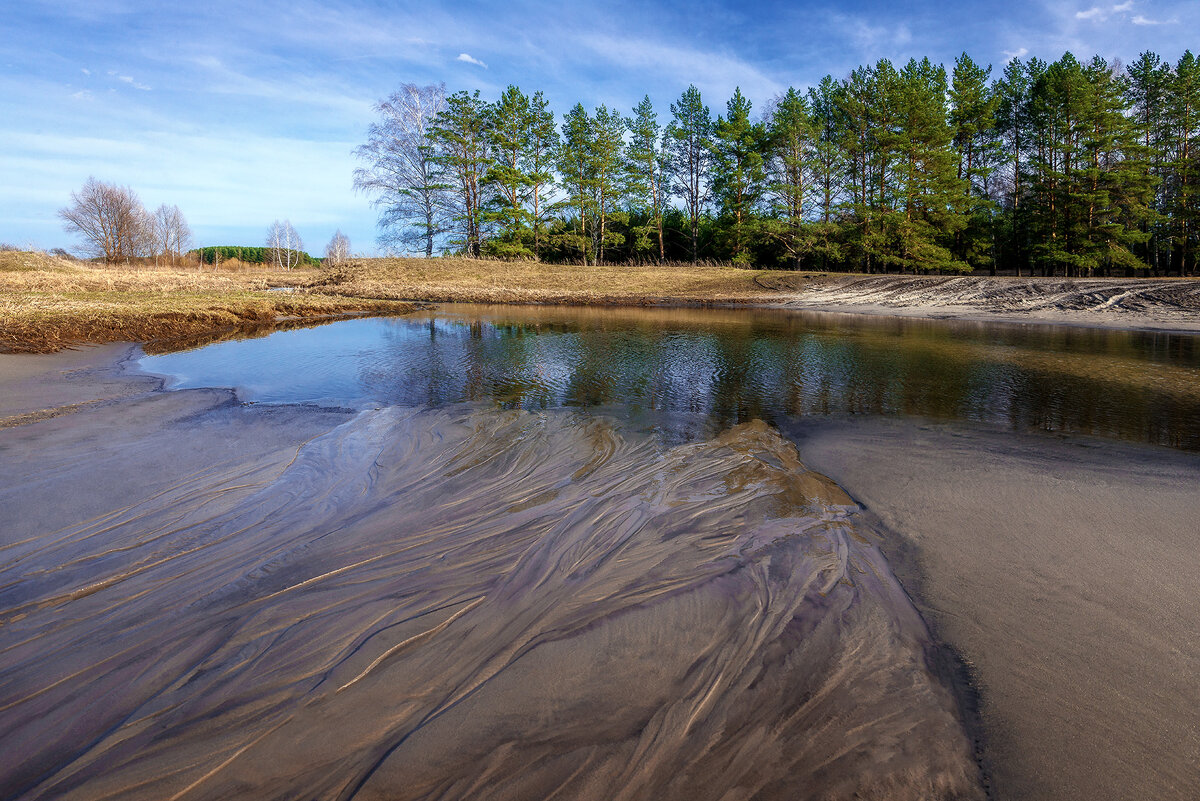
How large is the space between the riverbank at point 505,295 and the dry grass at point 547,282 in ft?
0.20

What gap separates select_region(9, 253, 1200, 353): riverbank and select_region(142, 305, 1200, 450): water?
89.4 inches

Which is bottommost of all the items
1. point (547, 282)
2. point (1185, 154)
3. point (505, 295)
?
point (505, 295)

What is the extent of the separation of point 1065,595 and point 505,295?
22755mm

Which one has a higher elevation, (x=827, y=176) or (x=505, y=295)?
(x=827, y=176)

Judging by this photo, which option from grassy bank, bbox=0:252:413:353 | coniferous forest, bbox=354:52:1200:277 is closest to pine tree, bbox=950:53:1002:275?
coniferous forest, bbox=354:52:1200:277

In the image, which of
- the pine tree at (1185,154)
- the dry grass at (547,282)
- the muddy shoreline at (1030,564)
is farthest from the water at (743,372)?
the pine tree at (1185,154)

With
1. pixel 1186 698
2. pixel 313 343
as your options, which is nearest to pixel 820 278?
pixel 313 343

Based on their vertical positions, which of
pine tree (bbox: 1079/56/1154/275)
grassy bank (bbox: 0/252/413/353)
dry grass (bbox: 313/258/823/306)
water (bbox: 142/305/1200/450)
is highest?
pine tree (bbox: 1079/56/1154/275)

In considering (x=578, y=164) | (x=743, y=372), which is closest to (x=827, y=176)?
(x=578, y=164)

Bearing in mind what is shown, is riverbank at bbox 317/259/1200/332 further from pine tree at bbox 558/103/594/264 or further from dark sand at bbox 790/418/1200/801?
dark sand at bbox 790/418/1200/801

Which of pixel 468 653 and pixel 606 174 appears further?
pixel 606 174

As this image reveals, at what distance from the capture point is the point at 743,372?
7.87 m

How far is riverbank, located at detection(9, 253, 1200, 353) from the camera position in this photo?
36.9 ft

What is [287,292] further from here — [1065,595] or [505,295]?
[1065,595]
